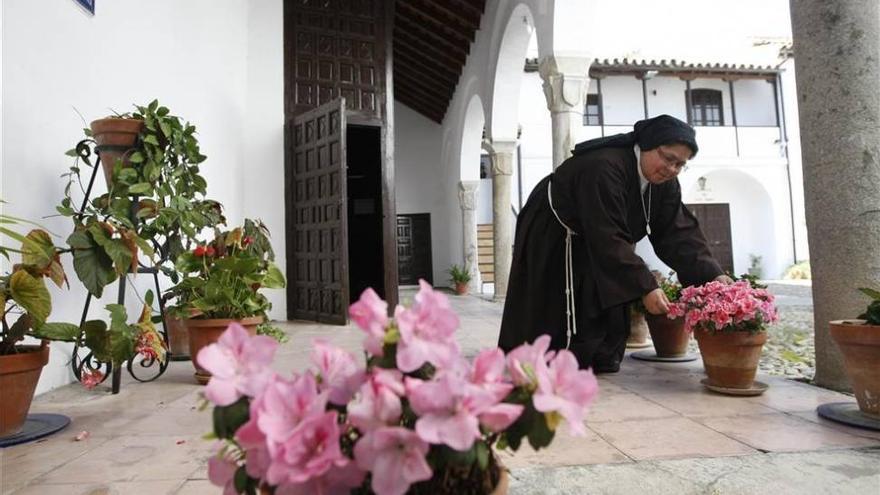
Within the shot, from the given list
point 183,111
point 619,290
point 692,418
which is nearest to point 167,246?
point 183,111

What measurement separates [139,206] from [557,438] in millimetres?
2234

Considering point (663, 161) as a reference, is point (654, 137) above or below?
above

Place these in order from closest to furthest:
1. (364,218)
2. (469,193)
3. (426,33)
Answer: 1. (426,33)
2. (364,218)
3. (469,193)

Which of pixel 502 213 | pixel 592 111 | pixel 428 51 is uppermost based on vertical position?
pixel 428 51

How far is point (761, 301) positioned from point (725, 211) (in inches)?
530

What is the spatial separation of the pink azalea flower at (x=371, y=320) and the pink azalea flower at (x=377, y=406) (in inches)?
2.3

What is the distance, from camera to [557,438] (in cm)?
187

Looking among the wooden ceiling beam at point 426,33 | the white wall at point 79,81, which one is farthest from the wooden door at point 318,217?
the wooden ceiling beam at point 426,33

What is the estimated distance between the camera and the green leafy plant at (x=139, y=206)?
7.07ft

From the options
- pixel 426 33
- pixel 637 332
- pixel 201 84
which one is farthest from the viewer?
pixel 426 33

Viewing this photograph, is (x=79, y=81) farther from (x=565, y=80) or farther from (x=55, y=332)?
(x=565, y=80)

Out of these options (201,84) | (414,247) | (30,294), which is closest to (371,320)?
(30,294)

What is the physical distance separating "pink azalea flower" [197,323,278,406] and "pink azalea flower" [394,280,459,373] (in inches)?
5.4

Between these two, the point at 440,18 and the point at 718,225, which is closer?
the point at 440,18
